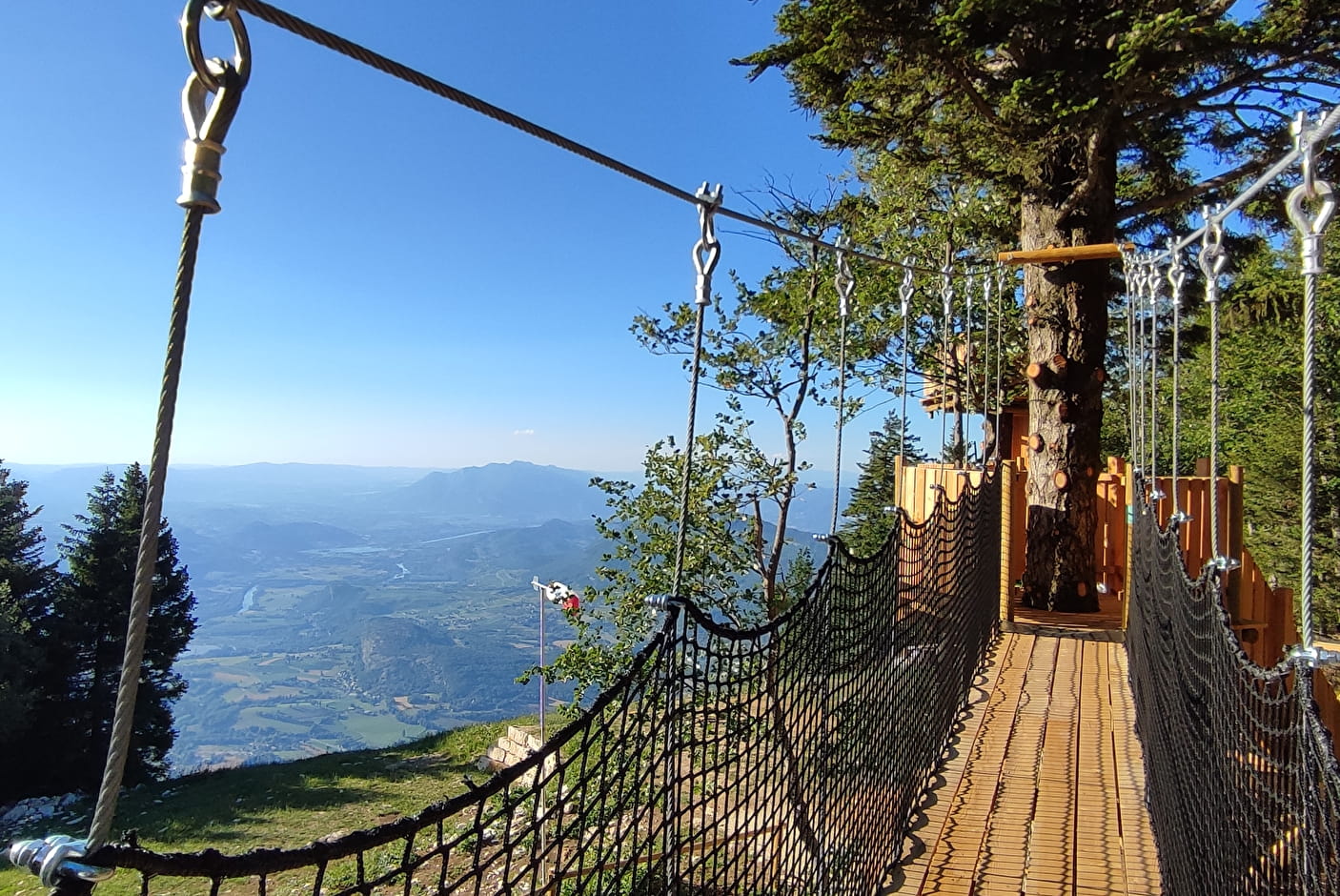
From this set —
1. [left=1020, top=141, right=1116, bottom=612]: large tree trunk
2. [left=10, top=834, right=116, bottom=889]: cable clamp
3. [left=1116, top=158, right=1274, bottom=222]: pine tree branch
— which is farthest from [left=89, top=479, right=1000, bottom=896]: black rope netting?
[left=1116, top=158, right=1274, bottom=222]: pine tree branch

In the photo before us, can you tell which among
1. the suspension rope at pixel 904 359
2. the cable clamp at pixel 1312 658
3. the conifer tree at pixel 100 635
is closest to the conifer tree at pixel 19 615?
the conifer tree at pixel 100 635

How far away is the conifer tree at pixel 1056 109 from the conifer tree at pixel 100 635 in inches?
751

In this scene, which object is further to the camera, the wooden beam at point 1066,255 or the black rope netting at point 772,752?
the wooden beam at point 1066,255

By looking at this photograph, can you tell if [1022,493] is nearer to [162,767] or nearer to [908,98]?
[908,98]

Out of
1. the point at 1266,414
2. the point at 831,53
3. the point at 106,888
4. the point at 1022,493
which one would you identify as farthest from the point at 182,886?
the point at 1266,414

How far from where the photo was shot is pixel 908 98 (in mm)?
5293

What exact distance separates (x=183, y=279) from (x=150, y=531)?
0.65ft

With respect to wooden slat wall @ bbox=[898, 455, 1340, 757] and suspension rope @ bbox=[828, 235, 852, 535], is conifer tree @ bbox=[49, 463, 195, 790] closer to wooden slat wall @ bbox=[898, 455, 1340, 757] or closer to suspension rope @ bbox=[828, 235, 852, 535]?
wooden slat wall @ bbox=[898, 455, 1340, 757]

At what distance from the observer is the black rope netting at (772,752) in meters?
0.95

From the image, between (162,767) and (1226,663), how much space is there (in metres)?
25.2

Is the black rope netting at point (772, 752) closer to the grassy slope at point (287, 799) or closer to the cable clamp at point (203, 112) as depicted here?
the cable clamp at point (203, 112)

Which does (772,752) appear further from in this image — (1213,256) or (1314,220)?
(1213,256)

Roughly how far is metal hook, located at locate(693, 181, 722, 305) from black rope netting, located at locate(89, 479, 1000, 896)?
700 mm

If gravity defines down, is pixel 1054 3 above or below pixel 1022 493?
above
